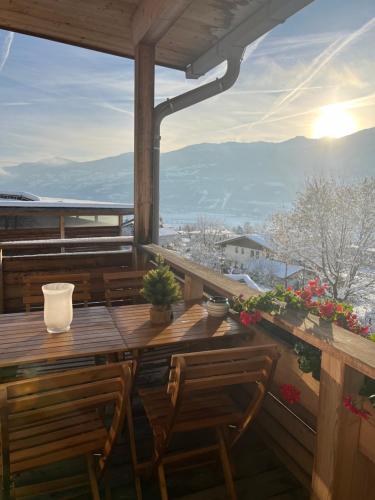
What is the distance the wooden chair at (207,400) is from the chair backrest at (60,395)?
0.21 metres

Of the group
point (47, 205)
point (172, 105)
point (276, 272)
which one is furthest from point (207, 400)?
point (276, 272)

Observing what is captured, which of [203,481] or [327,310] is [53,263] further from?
[327,310]

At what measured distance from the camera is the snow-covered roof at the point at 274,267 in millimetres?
21734

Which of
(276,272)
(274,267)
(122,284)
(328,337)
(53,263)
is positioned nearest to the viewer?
(328,337)

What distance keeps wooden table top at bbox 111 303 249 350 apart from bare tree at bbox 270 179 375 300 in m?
16.7

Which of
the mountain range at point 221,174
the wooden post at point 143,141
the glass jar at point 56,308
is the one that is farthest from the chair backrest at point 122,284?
the mountain range at point 221,174

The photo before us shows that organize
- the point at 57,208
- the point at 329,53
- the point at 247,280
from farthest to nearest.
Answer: the point at 329,53, the point at 247,280, the point at 57,208

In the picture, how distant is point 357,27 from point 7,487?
1454 inches

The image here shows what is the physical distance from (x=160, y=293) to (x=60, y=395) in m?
1.05

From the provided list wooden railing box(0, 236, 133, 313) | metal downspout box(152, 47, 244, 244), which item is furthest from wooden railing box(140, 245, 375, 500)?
wooden railing box(0, 236, 133, 313)

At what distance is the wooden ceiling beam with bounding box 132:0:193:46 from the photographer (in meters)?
2.84

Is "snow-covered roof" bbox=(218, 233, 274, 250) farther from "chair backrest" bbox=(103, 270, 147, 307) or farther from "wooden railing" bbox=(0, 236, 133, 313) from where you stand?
"chair backrest" bbox=(103, 270, 147, 307)

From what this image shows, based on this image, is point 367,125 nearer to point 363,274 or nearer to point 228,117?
point 363,274

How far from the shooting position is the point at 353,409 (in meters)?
1.31
